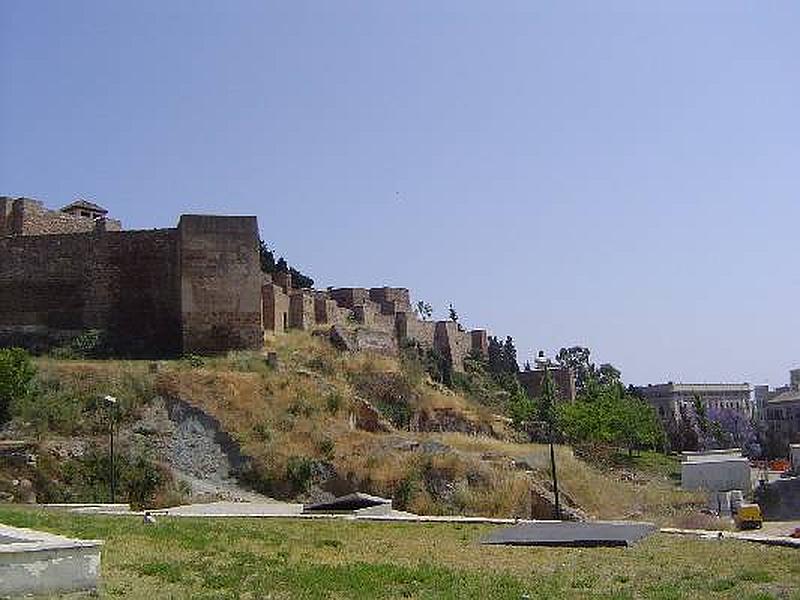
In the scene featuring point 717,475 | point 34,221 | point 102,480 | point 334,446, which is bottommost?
point 717,475

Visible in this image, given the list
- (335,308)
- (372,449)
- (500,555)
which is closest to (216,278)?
(372,449)

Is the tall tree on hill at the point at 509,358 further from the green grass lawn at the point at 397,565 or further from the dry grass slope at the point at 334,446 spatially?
the green grass lawn at the point at 397,565

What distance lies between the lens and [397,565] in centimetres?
881

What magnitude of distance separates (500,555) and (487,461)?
11.5m

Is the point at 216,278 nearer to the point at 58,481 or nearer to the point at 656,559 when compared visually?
the point at 58,481

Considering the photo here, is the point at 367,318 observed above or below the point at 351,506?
above

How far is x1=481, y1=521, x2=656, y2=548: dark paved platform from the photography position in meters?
10.6

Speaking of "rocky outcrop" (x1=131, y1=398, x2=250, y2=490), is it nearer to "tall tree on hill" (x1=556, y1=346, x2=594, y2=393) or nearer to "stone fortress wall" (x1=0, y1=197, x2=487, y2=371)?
"stone fortress wall" (x1=0, y1=197, x2=487, y2=371)

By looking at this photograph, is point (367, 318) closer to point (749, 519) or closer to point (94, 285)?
point (94, 285)

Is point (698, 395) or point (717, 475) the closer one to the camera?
point (717, 475)

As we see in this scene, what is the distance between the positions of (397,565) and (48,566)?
332 cm

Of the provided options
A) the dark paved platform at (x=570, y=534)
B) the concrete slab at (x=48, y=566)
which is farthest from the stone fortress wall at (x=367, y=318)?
the concrete slab at (x=48, y=566)

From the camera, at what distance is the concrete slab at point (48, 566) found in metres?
6.39

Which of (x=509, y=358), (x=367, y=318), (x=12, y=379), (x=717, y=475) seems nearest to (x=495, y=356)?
(x=509, y=358)
